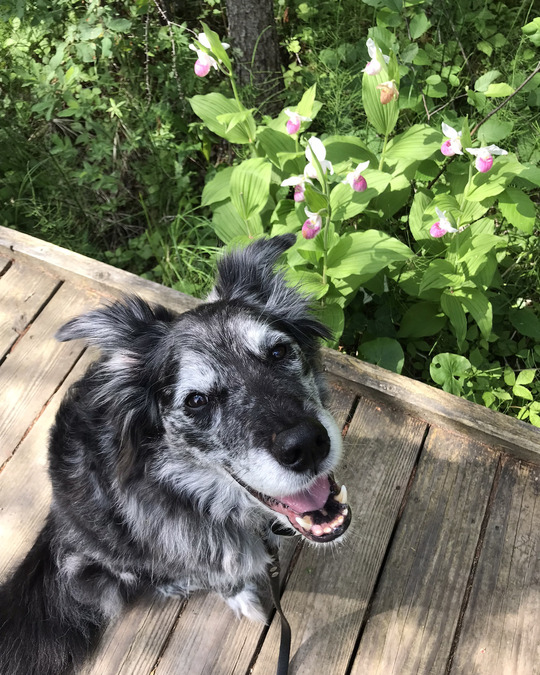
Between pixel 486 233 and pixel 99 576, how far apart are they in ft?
7.69

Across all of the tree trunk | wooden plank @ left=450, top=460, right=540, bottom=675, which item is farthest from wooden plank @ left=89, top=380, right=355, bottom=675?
the tree trunk

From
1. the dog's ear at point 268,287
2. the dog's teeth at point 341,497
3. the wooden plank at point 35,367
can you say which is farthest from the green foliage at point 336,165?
the dog's teeth at point 341,497

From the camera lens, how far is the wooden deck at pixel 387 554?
2.11m

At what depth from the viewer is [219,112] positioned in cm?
280

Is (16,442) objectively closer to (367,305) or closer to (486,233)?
(367,305)

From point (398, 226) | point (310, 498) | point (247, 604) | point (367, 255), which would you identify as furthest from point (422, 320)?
point (247, 604)

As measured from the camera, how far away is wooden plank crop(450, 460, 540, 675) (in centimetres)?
206

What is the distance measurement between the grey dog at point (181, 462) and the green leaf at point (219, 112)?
0.91 metres

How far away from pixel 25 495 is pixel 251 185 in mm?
1912

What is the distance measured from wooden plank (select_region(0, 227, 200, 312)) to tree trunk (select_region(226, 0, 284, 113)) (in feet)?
5.67

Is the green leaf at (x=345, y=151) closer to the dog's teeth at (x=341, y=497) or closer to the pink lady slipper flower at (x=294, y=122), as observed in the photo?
the pink lady slipper flower at (x=294, y=122)

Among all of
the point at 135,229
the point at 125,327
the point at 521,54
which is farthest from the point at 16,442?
the point at 521,54

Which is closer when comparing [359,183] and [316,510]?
[316,510]

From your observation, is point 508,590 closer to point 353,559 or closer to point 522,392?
point 353,559
